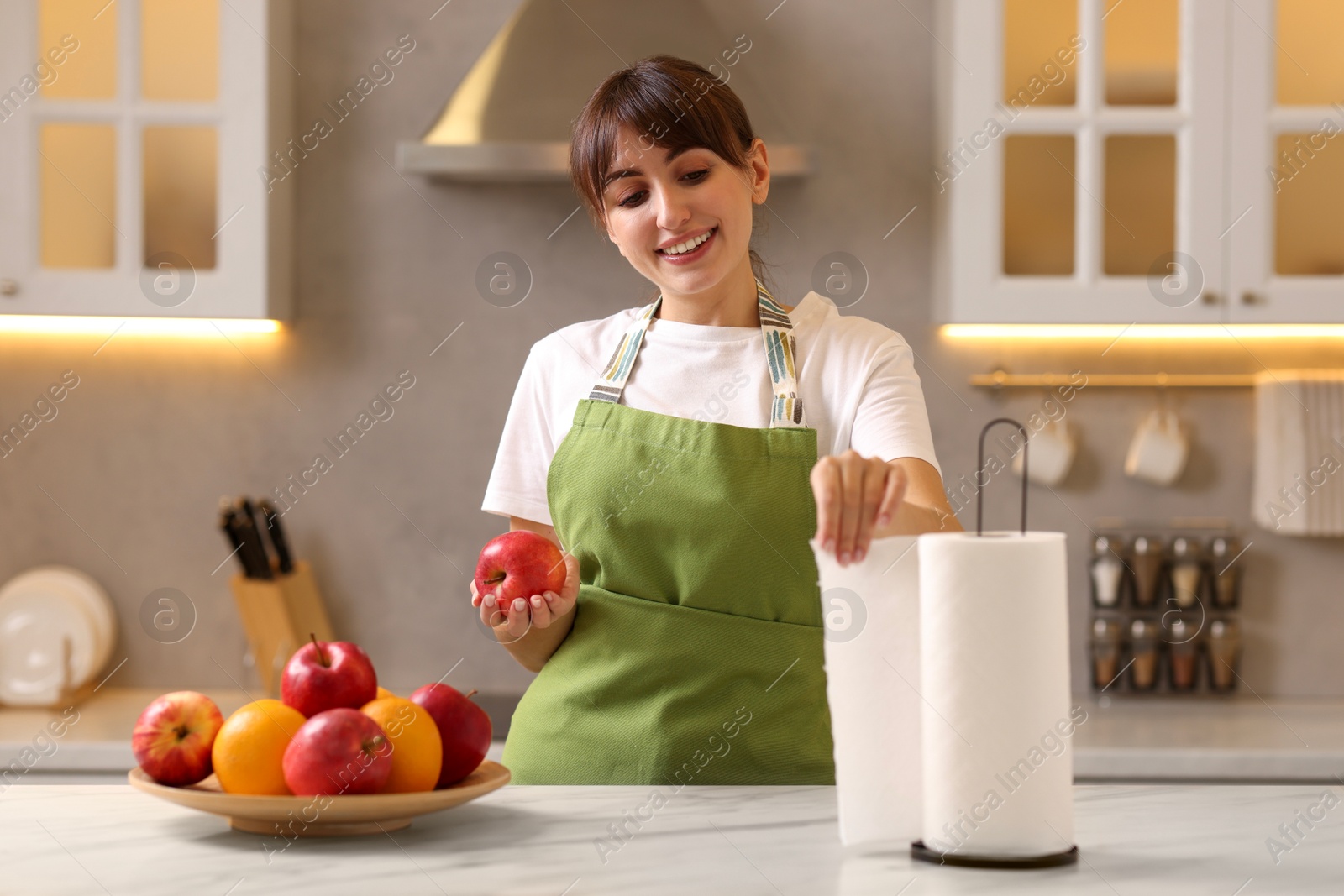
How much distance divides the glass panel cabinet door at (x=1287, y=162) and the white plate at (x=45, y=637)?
2.13m

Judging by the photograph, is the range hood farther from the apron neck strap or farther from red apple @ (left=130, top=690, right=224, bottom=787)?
red apple @ (left=130, top=690, right=224, bottom=787)

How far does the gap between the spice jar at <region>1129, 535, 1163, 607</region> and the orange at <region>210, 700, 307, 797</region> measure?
6.13 ft

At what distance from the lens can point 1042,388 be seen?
7.79 feet

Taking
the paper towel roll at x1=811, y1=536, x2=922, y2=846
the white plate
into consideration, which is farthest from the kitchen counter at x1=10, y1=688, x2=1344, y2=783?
the paper towel roll at x1=811, y1=536, x2=922, y2=846

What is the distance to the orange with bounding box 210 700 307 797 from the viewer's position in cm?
80

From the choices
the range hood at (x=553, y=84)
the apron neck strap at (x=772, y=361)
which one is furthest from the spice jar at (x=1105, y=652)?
the apron neck strap at (x=772, y=361)

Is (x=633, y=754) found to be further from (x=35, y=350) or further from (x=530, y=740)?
(x=35, y=350)

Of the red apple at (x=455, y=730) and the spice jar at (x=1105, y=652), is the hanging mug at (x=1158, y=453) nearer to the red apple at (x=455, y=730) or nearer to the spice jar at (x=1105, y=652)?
the spice jar at (x=1105, y=652)

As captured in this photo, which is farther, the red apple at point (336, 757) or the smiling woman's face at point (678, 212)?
the smiling woman's face at point (678, 212)

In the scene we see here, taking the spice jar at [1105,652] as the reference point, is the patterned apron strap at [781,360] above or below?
above

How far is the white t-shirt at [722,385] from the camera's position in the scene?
4.06 ft

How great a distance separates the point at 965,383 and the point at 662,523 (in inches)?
49.8

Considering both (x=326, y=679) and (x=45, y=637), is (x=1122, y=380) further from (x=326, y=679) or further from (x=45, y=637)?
(x=45, y=637)

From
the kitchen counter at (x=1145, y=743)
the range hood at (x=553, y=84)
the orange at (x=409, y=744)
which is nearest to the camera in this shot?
the orange at (x=409, y=744)
